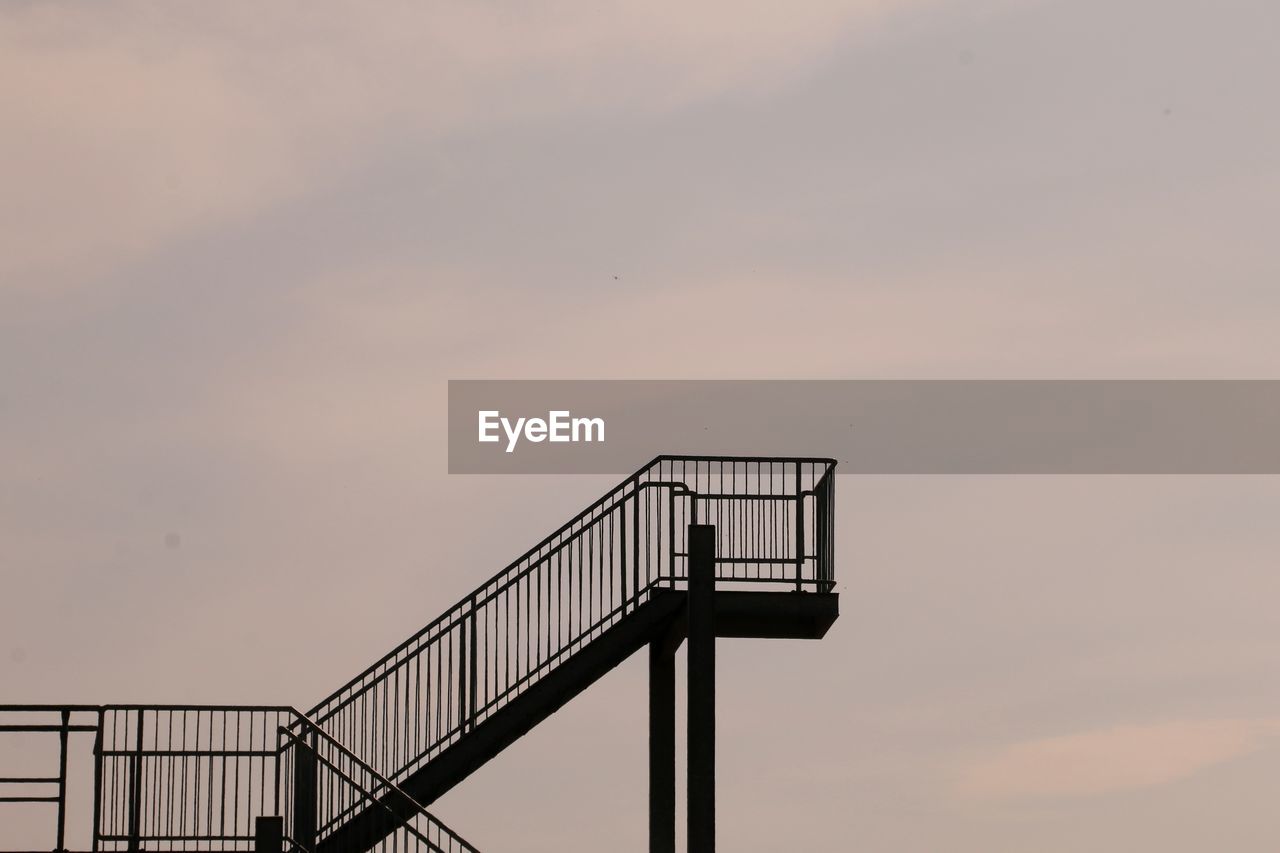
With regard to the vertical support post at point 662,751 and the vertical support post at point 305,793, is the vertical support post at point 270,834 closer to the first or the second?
the vertical support post at point 305,793

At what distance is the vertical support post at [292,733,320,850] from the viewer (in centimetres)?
2933

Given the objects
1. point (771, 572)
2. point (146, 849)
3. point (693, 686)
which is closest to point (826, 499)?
point (771, 572)

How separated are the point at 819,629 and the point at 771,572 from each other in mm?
1126

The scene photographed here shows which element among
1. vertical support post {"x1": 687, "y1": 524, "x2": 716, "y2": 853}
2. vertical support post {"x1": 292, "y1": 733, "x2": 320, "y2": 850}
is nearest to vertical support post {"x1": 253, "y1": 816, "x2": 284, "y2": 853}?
vertical support post {"x1": 292, "y1": 733, "x2": 320, "y2": 850}

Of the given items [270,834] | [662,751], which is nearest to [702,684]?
[662,751]

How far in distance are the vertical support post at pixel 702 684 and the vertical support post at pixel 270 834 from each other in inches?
227

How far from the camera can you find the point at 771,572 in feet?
106

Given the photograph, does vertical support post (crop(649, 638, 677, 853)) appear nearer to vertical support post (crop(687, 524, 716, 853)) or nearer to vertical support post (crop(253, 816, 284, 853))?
vertical support post (crop(687, 524, 716, 853))

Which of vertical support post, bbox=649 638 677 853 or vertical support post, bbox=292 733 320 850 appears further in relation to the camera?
vertical support post, bbox=649 638 677 853

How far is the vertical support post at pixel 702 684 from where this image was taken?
31.5 meters

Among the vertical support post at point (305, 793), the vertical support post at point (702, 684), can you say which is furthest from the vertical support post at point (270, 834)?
the vertical support post at point (702, 684)

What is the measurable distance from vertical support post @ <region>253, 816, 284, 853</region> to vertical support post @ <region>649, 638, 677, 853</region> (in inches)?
276

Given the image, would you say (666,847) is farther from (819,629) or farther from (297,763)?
(297,763)

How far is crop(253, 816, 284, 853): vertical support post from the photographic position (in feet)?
96.1
